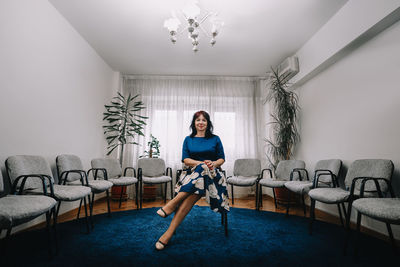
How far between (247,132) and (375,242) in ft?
10.7

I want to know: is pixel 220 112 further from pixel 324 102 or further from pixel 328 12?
pixel 328 12

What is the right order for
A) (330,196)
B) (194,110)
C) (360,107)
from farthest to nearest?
1. (194,110)
2. (360,107)
3. (330,196)

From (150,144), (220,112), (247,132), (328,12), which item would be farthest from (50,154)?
(328,12)

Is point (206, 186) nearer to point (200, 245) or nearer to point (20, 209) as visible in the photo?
point (200, 245)

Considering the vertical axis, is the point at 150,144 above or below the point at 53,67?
below

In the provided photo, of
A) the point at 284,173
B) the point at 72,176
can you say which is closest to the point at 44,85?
the point at 72,176

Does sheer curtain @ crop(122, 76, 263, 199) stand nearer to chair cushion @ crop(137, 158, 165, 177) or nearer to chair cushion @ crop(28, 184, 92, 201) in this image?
chair cushion @ crop(137, 158, 165, 177)

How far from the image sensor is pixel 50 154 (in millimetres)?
2971

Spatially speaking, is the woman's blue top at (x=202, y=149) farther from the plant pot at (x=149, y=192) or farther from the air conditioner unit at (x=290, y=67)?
the air conditioner unit at (x=290, y=67)

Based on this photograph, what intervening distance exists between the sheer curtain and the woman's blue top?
7.73 ft

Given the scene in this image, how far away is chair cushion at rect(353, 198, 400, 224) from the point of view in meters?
1.48

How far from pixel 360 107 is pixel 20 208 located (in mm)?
3791

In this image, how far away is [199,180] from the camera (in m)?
2.15

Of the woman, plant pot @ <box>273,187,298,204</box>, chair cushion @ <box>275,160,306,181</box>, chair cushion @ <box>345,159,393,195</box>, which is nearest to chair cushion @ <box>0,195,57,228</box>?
the woman
